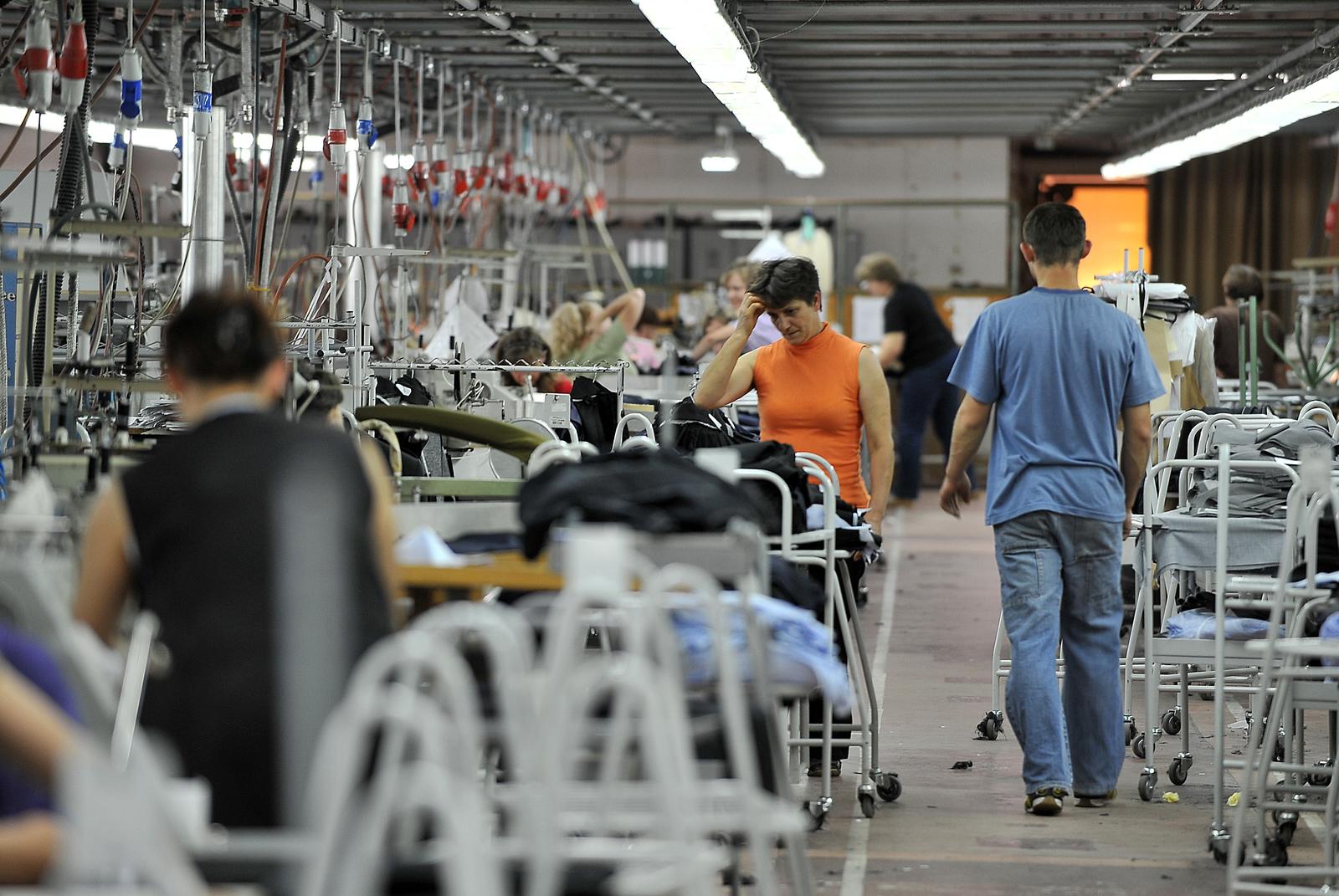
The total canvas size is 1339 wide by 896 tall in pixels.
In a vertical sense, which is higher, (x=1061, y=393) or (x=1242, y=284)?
(x=1242, y=284)

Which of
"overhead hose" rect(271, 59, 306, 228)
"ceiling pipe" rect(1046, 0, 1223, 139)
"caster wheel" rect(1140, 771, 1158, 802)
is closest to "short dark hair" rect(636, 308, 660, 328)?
"overhead hose" rect(271, 59, 306, 228)

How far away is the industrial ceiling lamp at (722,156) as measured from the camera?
490 inches

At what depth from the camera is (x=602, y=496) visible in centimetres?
282

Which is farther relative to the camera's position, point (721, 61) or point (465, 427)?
point (721, 61)

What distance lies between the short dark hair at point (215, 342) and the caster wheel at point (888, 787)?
2584 mm

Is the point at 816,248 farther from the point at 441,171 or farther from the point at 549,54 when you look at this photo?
the point at 441,171

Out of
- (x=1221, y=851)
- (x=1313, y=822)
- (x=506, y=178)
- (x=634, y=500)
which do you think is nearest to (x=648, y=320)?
(x=506, y=178)

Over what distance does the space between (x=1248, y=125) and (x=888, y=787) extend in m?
6.49

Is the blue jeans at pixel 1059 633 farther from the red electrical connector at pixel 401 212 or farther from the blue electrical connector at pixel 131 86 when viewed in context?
the red electrical connector at pixel 401 212

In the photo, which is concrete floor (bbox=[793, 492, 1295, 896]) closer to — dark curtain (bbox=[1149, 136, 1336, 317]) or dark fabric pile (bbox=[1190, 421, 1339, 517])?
dark fabric pile (bbox=[1190, 421, 1339, 517])

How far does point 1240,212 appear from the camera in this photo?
15.5 m

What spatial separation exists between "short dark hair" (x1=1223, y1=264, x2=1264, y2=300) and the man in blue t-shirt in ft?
14.8

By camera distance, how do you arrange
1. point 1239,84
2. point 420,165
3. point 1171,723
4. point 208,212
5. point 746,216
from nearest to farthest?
1. point 1171,723
2. point 208,212
3. point 420,165
4. point 1239,84
5. point 746,216

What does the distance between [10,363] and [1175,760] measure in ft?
13.2
